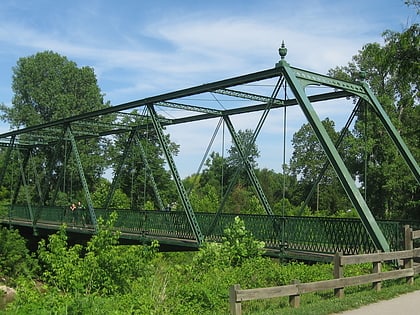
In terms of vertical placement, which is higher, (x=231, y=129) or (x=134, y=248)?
(x=231, y=129)

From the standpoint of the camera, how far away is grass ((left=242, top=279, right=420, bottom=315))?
355 inches

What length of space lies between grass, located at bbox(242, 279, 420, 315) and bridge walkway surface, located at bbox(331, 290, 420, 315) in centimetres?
15

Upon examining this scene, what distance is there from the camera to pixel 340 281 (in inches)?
404

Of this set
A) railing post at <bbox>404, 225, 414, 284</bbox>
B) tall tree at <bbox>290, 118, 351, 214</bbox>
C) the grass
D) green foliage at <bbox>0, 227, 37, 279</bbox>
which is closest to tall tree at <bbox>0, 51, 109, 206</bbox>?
tall tree at <bbox>290, 118, 351, 214</bbox>

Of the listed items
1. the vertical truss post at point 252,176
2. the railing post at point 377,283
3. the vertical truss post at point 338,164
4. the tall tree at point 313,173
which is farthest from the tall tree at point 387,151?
the railing post at point 377,283

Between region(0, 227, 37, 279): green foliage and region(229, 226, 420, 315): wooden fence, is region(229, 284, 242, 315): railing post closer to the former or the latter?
region(229, 226, 420, 315): wooden fence

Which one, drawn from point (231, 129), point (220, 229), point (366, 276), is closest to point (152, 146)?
point (231, 129)

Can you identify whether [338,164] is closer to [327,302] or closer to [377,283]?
[377,283]

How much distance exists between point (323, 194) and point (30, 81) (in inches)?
1289

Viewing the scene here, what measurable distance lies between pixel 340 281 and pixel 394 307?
43.5 inches

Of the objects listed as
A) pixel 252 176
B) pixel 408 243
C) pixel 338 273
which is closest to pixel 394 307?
pixel 338 273

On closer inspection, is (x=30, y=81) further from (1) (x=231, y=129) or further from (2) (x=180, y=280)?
(2) (x=180, y=280)

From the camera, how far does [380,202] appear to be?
4197 centimetres

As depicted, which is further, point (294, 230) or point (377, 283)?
point (294, 230)
